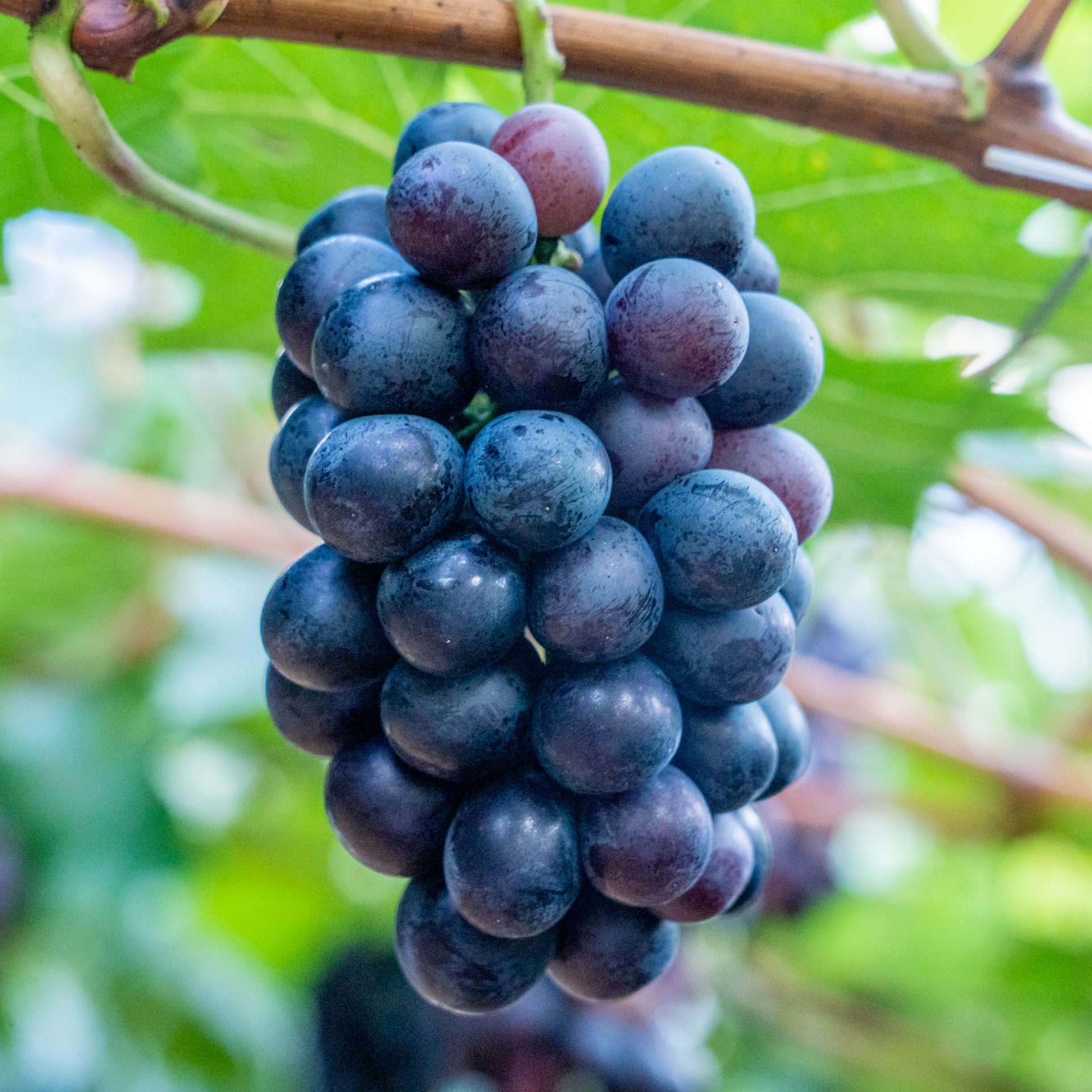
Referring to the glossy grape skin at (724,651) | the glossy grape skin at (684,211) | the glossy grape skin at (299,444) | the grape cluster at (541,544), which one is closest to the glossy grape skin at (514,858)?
the grape cluster at (541,544)

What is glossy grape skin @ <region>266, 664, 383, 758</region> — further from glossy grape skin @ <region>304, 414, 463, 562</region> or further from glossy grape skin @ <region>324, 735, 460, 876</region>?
glossy grape skin @ <region>304, 414, 463, 562</region>

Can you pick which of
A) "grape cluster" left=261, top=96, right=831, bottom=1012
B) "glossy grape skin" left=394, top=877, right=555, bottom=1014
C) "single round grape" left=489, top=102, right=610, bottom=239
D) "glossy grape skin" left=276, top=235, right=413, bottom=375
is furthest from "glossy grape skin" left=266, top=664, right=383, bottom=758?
"single round grape" left=489, top=102, right=610, bottom=239

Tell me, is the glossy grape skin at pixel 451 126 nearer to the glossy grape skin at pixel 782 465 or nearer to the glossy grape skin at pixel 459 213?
the glossy grape skin at pixel 459 213

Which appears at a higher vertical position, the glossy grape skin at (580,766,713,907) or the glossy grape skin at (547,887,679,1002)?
the glossy grape skin at (580,766,713,907)

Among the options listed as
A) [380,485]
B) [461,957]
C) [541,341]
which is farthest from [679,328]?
[461,957]

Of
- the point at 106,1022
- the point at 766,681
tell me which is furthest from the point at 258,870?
the point at 766,681

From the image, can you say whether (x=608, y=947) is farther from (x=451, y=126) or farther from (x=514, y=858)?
(x=451, y=126)
